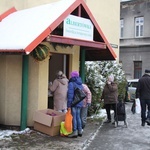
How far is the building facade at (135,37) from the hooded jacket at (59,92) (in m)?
18.0

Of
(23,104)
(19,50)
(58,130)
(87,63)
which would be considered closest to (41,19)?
(19,50)

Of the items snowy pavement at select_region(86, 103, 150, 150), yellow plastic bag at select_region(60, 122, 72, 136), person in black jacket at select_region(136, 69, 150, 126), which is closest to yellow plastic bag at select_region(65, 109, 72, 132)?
yellow plastic bag at select_region(60, 122, 72, 136)

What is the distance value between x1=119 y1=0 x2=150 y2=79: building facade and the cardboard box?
1889cm

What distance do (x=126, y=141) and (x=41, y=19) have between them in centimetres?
371

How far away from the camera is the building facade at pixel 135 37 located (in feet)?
82.8

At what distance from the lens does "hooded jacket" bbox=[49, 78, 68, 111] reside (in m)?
8.27

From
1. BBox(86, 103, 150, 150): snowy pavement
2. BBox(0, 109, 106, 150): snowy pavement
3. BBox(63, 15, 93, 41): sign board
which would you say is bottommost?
BBox(86, 103, 150, 150): snowy pavement

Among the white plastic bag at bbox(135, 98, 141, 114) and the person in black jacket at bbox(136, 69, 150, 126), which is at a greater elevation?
the person in black jacket at bbox(136, 69, 150, 126)

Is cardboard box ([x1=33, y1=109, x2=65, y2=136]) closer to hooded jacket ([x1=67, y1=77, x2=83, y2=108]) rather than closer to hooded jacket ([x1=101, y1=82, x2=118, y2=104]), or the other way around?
hooded jacket ([x1=67, y1=77, x2=83, y2=108])

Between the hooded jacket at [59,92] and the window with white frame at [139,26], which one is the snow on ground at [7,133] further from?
the window with white frame at [139,26]

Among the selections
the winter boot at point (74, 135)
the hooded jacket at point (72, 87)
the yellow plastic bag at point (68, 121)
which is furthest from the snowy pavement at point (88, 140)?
the hooded jacket at point (72, 87)

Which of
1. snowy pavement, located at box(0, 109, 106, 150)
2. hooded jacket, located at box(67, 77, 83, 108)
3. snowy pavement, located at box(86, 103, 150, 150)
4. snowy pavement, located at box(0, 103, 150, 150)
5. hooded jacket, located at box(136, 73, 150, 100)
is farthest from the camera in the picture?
hooded jacket, located at box(136, 73, 150, 100)

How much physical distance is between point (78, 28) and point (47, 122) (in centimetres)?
260

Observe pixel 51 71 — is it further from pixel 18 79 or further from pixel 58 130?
pixel 58 130
